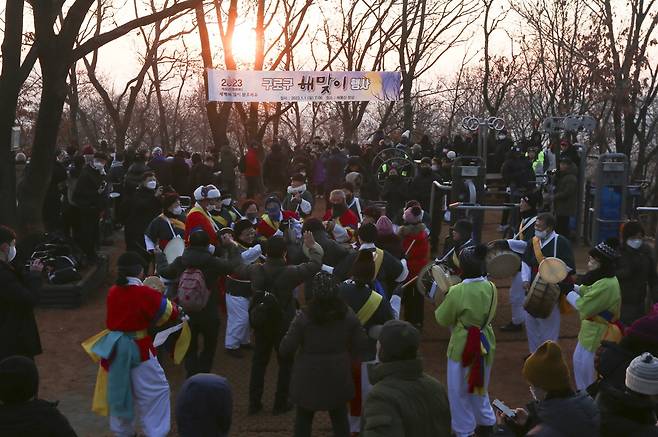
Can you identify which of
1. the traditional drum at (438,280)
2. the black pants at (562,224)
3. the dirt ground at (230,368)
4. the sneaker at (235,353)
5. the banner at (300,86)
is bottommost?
the dirt ground at (230,368)

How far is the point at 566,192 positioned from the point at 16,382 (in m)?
11.2

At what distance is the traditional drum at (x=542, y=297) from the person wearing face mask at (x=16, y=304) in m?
4.46

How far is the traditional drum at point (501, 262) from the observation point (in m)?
8.20

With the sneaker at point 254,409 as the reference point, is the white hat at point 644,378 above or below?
above

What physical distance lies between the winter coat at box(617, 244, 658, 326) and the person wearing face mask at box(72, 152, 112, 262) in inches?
300

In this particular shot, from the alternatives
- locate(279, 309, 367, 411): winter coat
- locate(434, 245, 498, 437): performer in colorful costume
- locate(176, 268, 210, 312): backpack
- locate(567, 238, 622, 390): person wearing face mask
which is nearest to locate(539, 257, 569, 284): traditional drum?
locate(567, 238, 622, 390): person wearing face mask

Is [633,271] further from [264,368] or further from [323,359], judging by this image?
[264,368]

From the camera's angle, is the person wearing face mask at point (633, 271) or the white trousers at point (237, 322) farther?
the white trousers at point (237, 322)

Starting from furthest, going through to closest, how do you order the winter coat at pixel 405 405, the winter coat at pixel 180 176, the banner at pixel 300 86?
the banner at pixel 300 86, the winter coat at pixel 180 176, the winter coat at pixel 405 405

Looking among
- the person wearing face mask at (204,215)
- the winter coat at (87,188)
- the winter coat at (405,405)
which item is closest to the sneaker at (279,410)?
the person wearing face mask at (204,215)

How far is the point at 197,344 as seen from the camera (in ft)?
24.3

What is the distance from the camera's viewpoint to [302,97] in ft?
69.8

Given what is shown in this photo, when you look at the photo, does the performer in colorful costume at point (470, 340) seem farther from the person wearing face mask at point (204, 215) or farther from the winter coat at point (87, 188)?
the winter coat at point (87, 188)

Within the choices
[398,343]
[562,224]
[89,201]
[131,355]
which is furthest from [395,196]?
[398,343]
